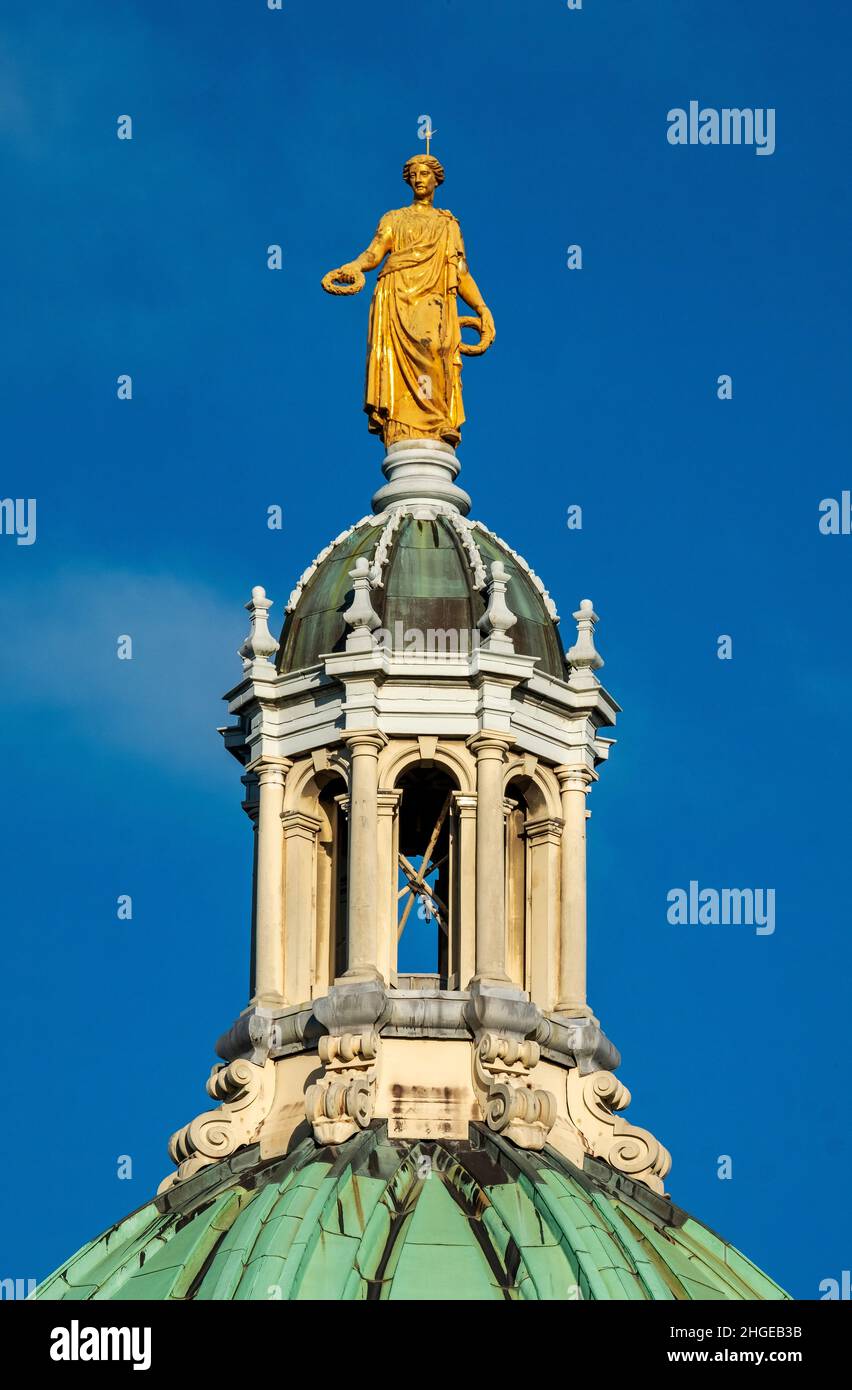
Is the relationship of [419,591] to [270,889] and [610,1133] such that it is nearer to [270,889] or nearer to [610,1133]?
[270,889]

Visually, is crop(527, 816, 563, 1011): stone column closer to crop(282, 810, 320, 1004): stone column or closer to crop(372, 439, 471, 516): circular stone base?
crop(282, 810, 320, 1004): stone column

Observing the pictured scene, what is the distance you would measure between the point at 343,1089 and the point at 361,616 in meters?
8.92

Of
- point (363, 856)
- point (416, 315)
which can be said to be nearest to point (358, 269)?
point (416, 315)

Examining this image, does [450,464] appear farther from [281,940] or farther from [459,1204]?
[459,1204]

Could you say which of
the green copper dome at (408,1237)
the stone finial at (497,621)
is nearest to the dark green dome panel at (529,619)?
the stone finial at (497,621)

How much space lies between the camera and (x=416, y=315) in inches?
3907

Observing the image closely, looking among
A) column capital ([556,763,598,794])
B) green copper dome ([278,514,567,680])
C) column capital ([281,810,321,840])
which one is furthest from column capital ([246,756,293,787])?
column capital ([556,763,598,794])

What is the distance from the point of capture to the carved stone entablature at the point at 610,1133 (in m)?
92.6

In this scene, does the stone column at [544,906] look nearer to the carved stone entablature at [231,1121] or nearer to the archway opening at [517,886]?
the archway opening at [517,886]

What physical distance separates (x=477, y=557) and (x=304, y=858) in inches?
246

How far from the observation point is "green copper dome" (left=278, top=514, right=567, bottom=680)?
94188 mm

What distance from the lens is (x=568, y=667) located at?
315 feet
